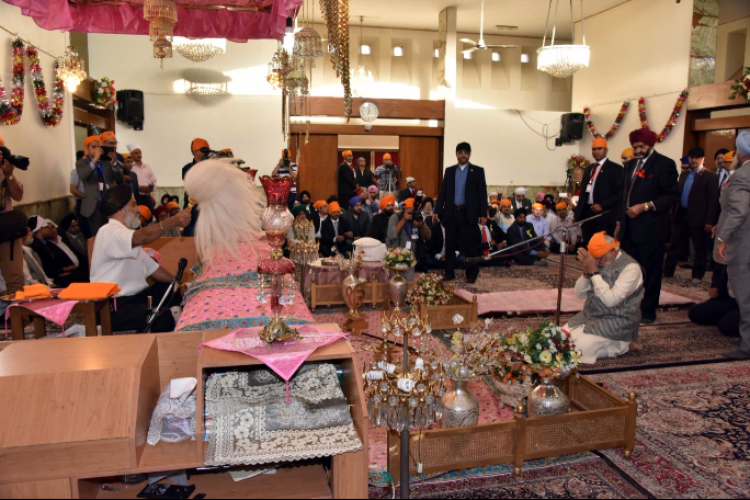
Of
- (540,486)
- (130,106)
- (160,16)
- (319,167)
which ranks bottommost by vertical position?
(540,486)

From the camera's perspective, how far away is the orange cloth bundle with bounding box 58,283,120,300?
3734 millimetres

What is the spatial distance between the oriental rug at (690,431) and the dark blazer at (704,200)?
4.19 m

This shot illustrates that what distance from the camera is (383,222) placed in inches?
332

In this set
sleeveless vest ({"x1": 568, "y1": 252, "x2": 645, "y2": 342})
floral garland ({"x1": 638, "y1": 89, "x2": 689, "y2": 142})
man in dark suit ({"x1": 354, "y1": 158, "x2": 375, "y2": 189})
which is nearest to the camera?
sleeveless vest ({"x1": 568, "y1": 252, "x2": 645, "y2": 342})

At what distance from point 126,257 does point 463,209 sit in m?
4.59

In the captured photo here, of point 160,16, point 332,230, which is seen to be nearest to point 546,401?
point 160,16

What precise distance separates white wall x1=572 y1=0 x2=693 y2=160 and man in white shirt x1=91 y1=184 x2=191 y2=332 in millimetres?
10058

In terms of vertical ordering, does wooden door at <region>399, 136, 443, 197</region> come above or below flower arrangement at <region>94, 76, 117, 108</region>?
below

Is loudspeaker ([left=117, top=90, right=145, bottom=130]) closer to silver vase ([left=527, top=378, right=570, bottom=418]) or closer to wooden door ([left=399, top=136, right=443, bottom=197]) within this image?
wooden door ([left=399, top=136, right=443, bottom=197])

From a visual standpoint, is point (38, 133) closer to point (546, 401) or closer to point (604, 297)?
point (604, 297)

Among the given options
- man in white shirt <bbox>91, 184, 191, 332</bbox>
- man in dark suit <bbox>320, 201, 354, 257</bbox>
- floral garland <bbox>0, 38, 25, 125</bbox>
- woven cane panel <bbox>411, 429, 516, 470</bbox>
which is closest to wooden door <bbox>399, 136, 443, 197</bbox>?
man in dark suit <bbox>320, 201, 354, 257</bbox>

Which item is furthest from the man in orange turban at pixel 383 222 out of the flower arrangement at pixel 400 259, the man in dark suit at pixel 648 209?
the man in dark suit at pixel 648 209

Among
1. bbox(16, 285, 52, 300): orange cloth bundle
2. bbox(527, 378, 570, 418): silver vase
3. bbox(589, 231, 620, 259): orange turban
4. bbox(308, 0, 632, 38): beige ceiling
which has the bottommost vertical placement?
bbox(527, 378, 570, 418): silver vase

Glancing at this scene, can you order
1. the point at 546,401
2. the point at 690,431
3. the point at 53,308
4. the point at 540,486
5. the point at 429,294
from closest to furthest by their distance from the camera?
1. the point at 540,486
2. the point at 546,401
3. the point at 690,431
4. the point at 53,308
5. the point at 429,294
